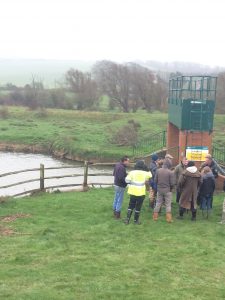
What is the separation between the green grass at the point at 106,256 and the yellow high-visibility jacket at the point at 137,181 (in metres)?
0.97

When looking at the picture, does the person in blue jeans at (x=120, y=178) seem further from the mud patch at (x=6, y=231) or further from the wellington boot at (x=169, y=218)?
the mud patch at (x=6, y=231)

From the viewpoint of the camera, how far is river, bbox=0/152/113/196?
23.6 m

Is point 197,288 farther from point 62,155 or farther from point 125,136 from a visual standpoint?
point 125,136

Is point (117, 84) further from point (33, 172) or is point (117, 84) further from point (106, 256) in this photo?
point (106, 256)

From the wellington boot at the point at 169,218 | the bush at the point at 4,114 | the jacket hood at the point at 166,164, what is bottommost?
the bush at the point at 4,114

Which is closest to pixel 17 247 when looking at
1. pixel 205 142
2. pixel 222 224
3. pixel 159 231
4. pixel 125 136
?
pixel 159 231

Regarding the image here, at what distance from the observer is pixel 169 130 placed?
82.6ft

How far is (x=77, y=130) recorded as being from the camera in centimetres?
4522

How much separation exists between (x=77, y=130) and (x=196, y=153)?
27.4m

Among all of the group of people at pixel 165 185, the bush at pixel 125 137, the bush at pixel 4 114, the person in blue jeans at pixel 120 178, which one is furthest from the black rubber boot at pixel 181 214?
the bush at pixel 4 114

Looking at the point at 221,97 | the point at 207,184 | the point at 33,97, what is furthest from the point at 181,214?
the point at 33,97

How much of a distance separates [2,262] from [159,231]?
442 cm

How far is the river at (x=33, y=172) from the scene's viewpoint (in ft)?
77.3

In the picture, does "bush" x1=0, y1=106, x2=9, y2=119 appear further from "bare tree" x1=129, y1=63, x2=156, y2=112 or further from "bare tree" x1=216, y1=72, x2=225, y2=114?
"bare tree" x1=216, y1=72, x2=225, y2=114
